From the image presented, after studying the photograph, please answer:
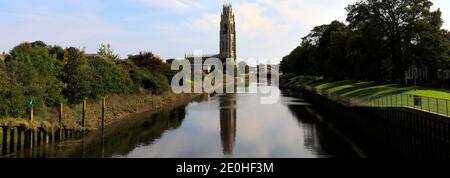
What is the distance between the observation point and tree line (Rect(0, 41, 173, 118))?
2909 cm

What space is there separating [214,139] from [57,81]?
15130 millimetres

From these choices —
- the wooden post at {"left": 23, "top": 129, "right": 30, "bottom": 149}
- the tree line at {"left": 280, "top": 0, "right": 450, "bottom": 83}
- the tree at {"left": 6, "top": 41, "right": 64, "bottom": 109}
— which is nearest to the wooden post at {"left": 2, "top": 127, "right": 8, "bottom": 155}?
the wooden post at {"left": 23, "top": 129, "right": 30, "bottom": 149}

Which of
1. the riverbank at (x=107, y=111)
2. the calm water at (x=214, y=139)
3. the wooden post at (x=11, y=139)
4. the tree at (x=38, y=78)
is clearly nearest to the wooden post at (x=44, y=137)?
the riverbank at (x=107, y=111)

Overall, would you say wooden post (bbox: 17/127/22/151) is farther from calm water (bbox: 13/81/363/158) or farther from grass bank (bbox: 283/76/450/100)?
grass bank (bbox: 283/76/450/100)

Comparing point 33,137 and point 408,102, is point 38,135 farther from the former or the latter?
point 408,102

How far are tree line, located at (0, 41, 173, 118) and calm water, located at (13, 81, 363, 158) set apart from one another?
4.24 m

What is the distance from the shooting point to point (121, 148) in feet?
95.8

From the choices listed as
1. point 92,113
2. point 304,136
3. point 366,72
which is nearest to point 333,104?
point 366,72

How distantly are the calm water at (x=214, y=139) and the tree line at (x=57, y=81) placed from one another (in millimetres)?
4236

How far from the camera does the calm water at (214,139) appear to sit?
27.4 meters

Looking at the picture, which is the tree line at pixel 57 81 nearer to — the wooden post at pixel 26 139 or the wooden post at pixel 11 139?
the wooden post at pixel 26 139

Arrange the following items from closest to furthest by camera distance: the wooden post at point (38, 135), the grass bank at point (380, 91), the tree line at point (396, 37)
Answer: the wooden post at point (38, 135)
the grass bank at point (380, 91)
the tree line at point (396, 37)
